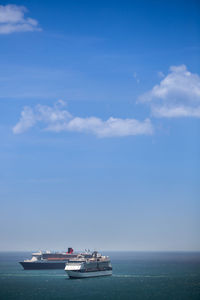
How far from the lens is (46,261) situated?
151 metres

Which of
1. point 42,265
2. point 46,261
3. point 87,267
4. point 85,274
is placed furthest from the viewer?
point 46,261

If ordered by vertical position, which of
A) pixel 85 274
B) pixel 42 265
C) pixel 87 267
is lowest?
pixel 85 274

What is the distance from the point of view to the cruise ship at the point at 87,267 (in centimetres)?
10419

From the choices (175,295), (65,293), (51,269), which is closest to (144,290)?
(175,295)

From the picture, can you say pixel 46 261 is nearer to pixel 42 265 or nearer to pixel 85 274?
pixel 42 265

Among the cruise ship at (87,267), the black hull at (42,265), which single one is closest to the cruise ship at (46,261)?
the black hull at (42,265)

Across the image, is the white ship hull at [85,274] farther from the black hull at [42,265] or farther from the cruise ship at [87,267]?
the black hull at [42,265]

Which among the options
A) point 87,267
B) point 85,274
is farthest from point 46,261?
point 85,274

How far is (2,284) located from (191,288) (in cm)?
4380

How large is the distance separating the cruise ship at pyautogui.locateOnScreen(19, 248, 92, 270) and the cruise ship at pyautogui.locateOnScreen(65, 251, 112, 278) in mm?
31748

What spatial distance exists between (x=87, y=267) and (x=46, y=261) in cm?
4760

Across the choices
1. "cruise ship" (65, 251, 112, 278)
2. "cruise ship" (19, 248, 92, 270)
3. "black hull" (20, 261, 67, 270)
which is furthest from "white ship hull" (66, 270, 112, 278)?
"black hull" (20, 261, 67, 270)

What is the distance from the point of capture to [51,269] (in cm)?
14700

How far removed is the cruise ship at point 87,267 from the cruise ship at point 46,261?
104 ft
